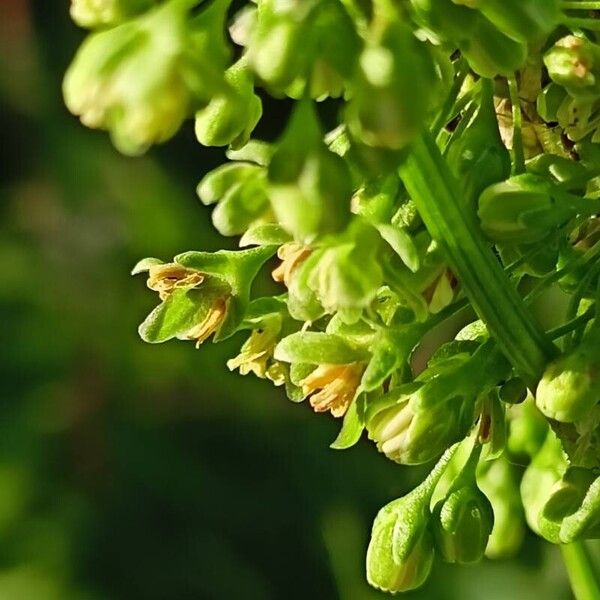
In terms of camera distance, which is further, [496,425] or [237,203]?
[496,425]

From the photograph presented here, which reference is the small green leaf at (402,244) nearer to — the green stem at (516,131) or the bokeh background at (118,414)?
the green stem at (516,131)

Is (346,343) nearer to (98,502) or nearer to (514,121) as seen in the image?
(514,121)

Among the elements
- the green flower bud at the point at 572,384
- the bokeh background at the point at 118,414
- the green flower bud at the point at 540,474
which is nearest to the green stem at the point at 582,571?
the green flower bud at the point at 540,474

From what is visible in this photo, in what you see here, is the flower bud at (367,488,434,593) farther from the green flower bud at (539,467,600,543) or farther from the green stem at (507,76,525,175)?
the green stem at (507,76,525,175)

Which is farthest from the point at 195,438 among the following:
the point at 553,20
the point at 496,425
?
the point at 553,20

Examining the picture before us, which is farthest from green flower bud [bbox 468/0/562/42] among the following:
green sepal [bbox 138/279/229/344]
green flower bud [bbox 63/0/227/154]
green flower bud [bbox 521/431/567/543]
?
green flower bud [bbox 521/431/567/543]

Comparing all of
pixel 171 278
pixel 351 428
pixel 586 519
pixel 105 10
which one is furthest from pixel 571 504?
pixel 105 10

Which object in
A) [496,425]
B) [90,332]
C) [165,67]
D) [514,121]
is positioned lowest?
[90,332]
